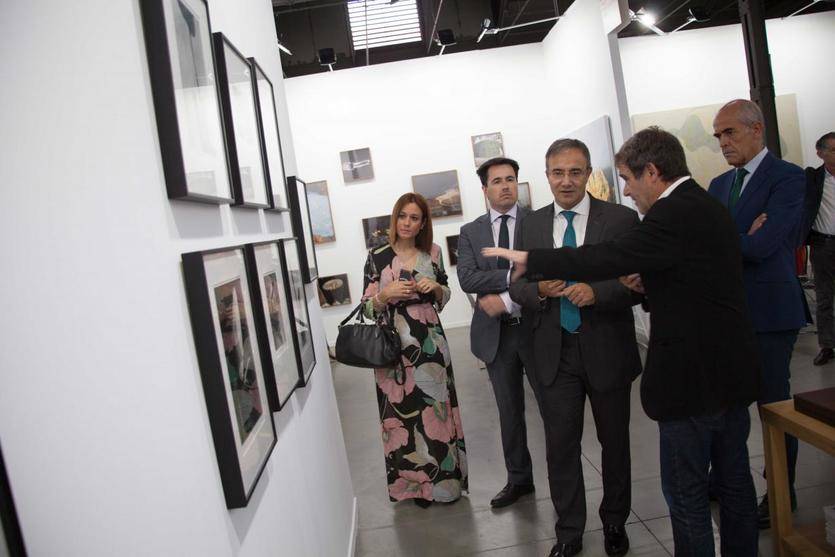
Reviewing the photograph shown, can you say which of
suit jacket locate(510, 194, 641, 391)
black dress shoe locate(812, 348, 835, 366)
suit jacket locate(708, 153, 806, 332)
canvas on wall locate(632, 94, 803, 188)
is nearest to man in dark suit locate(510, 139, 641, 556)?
suit jacket locate(510, 194, 641, 391)

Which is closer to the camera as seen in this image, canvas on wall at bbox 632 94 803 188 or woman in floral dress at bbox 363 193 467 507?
woman in floral dress at bbox 363 193 467 507

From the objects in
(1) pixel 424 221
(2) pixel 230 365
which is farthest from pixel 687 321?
(1) pixel 424 221

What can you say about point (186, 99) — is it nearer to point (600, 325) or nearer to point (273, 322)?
point (273, 322)

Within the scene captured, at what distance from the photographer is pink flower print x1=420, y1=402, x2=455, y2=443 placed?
3.69m

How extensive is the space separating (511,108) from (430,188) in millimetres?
1827

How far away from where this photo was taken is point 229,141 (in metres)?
1.60

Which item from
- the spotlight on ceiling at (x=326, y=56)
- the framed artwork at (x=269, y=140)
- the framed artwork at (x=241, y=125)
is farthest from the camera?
the spotlight on ceiling at (x=326, y=56)

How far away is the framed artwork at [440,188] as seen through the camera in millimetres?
9719

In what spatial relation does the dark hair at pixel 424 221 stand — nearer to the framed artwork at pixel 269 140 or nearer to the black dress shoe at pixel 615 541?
the framed artwork at pixel 269 140

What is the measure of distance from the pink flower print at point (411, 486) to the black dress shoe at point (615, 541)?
3.85 feet

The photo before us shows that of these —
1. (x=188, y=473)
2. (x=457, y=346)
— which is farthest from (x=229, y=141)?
(x=457, y=346)

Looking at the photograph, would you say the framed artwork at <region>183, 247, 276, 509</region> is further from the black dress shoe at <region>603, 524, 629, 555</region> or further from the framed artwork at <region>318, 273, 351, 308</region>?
the framed artwork at <region>318, 273, 351, 308</region>

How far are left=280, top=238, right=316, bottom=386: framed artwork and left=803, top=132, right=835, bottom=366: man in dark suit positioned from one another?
3.56 meters

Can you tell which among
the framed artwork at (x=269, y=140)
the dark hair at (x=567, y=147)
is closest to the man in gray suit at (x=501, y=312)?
the dark hair at (x=567, y=147)
